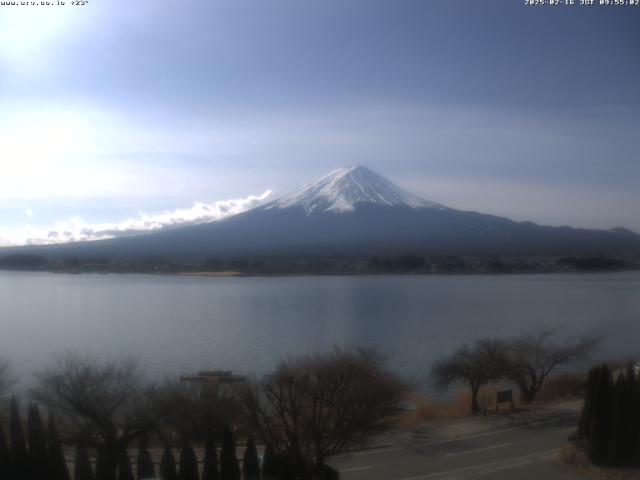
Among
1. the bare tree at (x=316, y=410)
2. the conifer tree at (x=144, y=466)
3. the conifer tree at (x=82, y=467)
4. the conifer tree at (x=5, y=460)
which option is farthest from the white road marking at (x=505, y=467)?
the conifer tree at (x=5, y=460)

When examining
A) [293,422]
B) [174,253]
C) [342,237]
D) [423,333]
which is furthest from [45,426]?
[342,237]

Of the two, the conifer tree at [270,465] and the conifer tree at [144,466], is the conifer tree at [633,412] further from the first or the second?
Answer: the conifer tree at [144,466]

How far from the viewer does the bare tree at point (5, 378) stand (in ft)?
19.0

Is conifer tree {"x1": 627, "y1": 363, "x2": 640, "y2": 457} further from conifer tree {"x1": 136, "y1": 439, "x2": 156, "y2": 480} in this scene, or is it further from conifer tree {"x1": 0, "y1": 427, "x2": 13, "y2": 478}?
conifer tree {"x1": 0, "y1": 427, "x2": 13, "y2": 478}

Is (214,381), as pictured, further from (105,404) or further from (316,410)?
(316,410)

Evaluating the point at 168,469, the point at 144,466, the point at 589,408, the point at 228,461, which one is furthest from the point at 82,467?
the point at 589,408

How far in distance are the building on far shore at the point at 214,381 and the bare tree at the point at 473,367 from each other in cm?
275

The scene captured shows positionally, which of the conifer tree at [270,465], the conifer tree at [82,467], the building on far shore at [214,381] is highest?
the building on far shore at [214,381]

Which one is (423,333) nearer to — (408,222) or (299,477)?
(299,477)

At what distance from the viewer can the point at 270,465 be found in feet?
15.1

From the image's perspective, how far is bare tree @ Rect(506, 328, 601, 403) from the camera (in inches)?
322

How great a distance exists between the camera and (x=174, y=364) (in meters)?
7.95

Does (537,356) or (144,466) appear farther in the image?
(537,356)

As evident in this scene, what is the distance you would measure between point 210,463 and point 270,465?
433 mm
